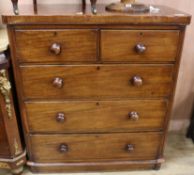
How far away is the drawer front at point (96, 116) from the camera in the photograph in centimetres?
115

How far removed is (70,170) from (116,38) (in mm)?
840

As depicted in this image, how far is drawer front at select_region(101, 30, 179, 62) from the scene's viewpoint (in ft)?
3.24

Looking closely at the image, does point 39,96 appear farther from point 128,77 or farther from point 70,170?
point 70,170

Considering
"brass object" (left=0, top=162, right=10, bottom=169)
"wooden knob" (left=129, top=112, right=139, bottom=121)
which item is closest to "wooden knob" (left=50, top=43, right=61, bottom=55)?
"wooden knob" (left=129, top=112, right=139, bottom=121)

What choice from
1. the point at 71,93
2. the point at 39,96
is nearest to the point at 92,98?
the point at 71,93

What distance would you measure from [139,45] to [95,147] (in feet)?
2.03

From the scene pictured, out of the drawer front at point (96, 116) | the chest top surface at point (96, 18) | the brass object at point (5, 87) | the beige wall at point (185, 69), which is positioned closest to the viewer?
the chest top surface at point (96, 18)

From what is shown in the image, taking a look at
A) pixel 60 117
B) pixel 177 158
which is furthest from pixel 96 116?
pixel 177 158

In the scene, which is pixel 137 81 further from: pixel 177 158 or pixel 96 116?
pixel 177 158

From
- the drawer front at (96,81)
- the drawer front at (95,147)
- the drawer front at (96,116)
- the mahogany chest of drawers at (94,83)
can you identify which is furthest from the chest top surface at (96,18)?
→ the drawer front at (95,147)

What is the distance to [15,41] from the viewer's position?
0.98 meters

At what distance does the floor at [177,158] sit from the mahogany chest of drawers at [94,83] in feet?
0.30

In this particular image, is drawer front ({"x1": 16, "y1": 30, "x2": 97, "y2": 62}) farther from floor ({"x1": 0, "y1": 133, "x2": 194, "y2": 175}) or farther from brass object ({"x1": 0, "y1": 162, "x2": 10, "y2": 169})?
floor ({"x1": 0, "y1": 133, "x2": 194, "y2": 175})

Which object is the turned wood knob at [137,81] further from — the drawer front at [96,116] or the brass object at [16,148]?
the brass object at [16,148]
